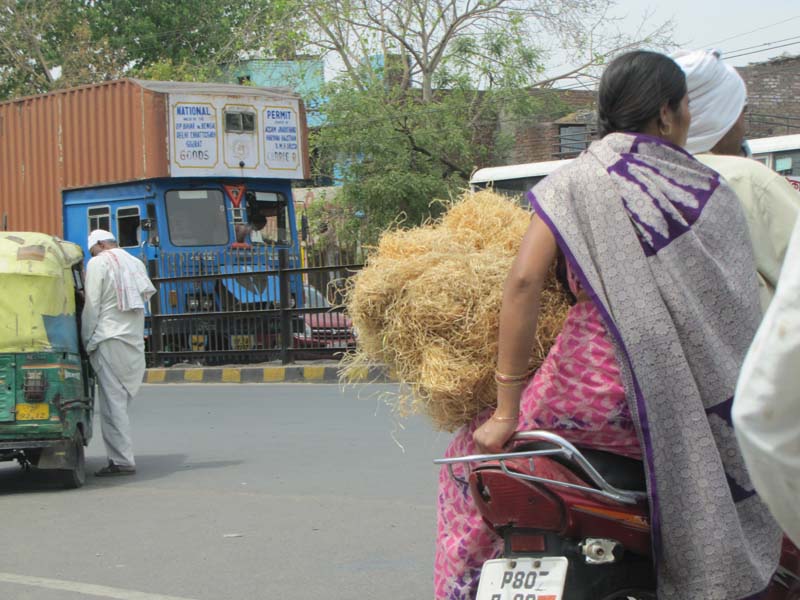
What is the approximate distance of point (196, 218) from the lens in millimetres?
17984

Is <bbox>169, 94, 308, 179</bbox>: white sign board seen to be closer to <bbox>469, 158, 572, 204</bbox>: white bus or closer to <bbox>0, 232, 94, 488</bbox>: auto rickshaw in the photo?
<bbox>469, 158, 572, 204</bbox>: white bus

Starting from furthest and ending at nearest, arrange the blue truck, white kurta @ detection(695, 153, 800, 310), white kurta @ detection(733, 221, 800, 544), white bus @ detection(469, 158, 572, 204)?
white bus @ detection(469, 158, 572, 204) → the blue truck → white kurta @ detection(695, 153, 800, 310) → white kurta @ detection(733, 221, 800, 544)

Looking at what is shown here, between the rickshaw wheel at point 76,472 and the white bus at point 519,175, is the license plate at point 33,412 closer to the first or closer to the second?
the rickshaw wheel at point 76,472

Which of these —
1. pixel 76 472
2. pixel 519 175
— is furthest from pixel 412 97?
pixel 76 472

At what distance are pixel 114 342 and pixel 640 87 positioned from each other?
20.7 feet

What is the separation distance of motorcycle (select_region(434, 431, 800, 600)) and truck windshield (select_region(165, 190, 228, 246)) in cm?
1578

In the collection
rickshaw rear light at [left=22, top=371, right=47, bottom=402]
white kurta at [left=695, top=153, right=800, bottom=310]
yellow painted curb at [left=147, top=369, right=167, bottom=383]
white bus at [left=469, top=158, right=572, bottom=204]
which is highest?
white bus at [left=469, top=158, right=572, bottom=204]

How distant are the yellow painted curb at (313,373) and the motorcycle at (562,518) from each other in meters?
12.8

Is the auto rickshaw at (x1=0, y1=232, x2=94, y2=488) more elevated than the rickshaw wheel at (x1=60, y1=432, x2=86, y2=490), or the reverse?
the auto rickshaw at (x1=0, y1=232, x2=94, y2=488)

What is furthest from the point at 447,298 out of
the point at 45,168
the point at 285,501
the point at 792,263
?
the point at 45,168

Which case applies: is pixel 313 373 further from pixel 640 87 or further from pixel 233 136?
pixel 640 87

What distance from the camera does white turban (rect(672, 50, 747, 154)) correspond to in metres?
2.77

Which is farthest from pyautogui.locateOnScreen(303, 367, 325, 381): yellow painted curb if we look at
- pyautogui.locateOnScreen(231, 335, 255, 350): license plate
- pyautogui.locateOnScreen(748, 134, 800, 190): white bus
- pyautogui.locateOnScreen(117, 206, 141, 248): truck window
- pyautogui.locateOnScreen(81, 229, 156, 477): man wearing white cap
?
pyautogui.locateOnScreen(748, 134, 800, 190): white bus

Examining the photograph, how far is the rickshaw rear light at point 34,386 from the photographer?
7441 millimetres
